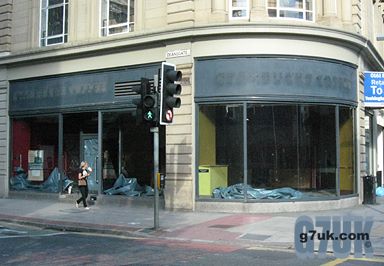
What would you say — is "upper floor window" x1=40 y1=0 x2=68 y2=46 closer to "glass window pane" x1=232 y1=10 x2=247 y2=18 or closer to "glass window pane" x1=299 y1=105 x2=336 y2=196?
"glass window pane" x1=232 y1=10 x2=247 y2=18

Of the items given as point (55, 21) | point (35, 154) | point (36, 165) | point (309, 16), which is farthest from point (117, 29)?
point (309, 16)

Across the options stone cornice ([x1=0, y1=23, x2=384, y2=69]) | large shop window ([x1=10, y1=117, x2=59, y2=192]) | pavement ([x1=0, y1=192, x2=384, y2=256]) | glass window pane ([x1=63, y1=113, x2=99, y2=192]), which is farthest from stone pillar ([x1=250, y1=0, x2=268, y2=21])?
large shop window ([x1=10, y1=117, x2=59, y2=192])

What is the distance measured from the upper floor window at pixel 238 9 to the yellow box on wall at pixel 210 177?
4.93 meters

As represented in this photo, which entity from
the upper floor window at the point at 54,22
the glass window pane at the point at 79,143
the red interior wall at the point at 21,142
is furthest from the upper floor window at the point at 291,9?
the red interior wall at the point at 21,142

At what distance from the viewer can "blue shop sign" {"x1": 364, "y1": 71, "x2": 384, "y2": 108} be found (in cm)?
1931

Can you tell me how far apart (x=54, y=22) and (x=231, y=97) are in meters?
9.35

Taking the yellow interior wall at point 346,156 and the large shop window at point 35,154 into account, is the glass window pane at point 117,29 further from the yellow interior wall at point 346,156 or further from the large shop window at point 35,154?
the yellow interior wall at point 346,156

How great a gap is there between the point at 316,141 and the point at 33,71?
11.7 metres

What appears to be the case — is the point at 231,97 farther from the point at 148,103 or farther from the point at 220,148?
the point at 148,103

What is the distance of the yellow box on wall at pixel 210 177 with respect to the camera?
55.4 feet

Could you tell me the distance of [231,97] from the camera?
16609 millimetres

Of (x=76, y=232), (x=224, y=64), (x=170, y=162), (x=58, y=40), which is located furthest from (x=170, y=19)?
(x=76, y=232)

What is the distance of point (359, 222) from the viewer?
13.7 m

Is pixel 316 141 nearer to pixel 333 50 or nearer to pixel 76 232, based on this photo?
pixel 333 50
